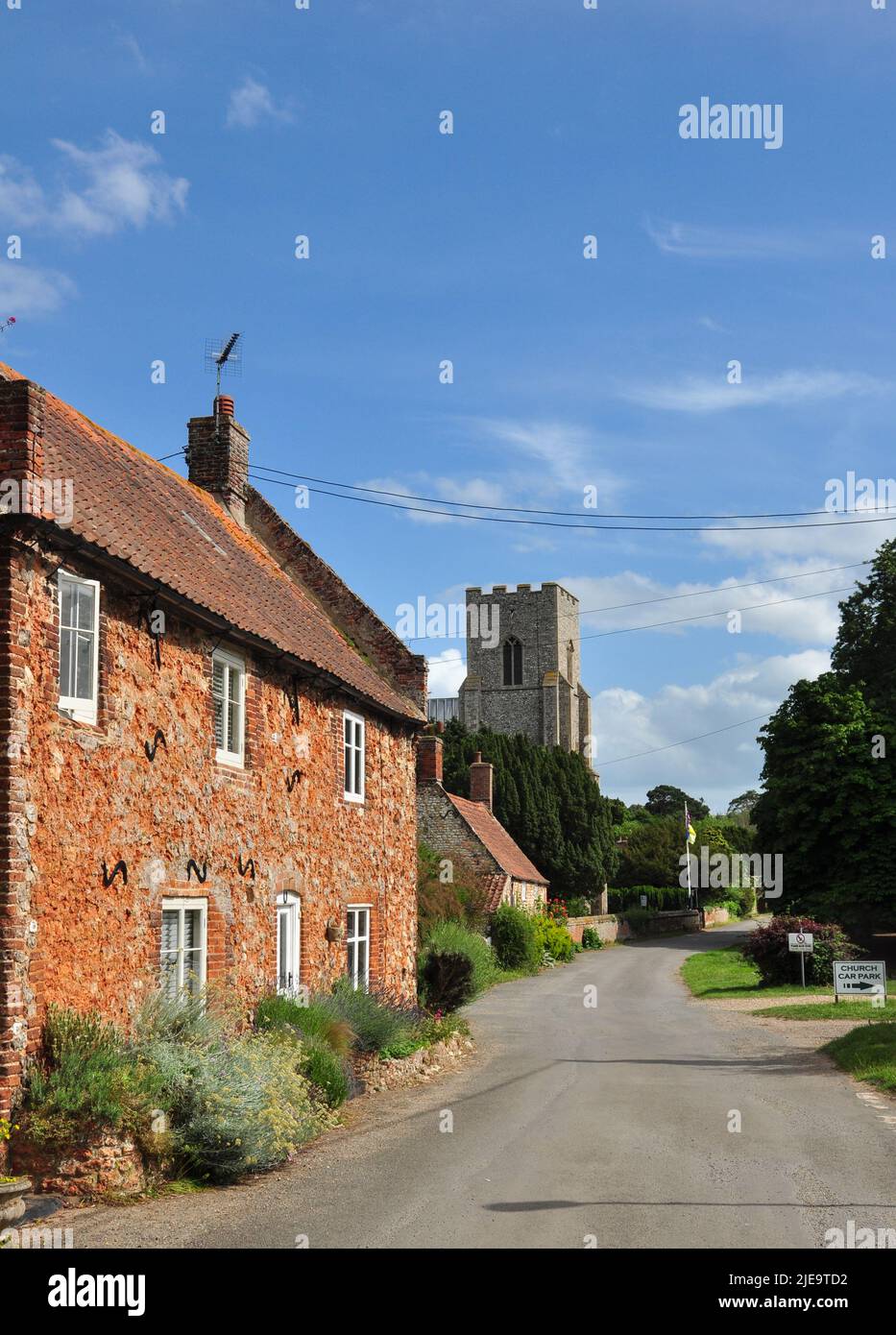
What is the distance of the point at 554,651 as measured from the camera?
9112cm

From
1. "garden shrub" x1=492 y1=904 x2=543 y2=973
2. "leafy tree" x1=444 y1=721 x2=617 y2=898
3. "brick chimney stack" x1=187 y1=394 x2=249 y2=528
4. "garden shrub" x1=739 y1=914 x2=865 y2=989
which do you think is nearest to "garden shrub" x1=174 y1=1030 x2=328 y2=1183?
"brick chimney stack" x1=187 y1=394 x2=249 y2=528

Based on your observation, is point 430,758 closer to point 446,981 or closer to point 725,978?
point 725,978

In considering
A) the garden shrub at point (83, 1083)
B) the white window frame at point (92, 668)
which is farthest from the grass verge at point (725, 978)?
the white window frame at point (92, 668)

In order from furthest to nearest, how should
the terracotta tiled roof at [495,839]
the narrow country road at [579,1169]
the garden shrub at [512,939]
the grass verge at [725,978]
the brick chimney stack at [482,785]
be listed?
the brick chimney stack at [482,785] → the terracotta tiled roof at [495,839] → the garden shrub at [512,939] → the grass verge at [725,978] → the narrow country road at [579,1169]

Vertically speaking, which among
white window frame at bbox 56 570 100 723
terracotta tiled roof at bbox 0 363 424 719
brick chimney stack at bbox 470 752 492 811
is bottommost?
brick chimney stack at bbox 470 752 492 811

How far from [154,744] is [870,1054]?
36.8 ft

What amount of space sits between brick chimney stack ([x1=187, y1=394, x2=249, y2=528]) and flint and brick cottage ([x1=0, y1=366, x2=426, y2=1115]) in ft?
1.77

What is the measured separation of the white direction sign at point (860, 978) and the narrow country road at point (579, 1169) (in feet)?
21.6

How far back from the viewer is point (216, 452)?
21.5 metres

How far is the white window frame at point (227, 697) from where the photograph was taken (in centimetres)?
1407

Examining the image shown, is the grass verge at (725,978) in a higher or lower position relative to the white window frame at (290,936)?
lower

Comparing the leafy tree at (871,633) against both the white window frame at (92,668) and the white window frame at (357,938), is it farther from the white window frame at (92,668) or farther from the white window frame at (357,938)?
the white window frame at (92,668)

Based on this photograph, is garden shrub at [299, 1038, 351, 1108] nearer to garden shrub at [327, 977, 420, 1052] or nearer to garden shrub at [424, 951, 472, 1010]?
garden shrub at [327, 977, 420, 1052]

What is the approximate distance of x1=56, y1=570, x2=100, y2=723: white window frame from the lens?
36.0ft
